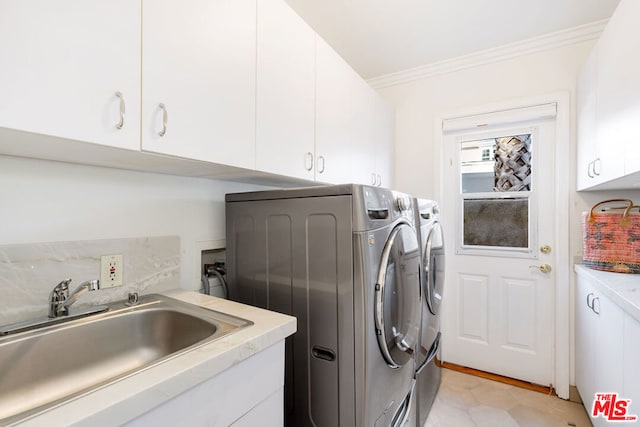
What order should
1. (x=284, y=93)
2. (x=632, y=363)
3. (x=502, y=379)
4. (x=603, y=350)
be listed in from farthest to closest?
(x=502, y=379), (x=603, y=350), (x=284, y=93), (x=632, y=363)

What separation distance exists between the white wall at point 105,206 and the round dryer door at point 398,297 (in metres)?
0.92

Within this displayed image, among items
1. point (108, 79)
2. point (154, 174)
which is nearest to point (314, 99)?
point (154, 174)

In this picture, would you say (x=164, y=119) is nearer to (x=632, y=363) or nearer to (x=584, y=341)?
(x=632, y=363)

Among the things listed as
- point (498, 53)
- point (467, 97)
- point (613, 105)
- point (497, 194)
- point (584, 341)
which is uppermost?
point (498, 53)

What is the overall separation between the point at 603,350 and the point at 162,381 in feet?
6.68

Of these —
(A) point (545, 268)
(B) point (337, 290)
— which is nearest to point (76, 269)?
(B) point (337, 290)

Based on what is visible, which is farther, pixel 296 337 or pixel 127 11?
pixel 296 337

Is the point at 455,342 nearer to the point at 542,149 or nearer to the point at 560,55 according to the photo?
the point at 542,149

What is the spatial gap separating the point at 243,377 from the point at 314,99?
4.32 ft

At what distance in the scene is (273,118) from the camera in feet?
4.39

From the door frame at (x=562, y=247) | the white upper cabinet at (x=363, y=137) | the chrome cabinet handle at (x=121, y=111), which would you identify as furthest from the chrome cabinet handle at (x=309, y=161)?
the door frame at (x=562, y=247)

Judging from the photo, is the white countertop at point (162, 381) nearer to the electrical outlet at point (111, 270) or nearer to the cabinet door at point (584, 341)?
the electrical outlet at point (111, 270)

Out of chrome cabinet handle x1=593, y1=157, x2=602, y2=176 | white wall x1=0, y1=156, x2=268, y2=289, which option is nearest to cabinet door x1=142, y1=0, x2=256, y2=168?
white wall x1=0, y1=156, x2=268, y2=289

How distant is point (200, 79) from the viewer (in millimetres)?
1022
